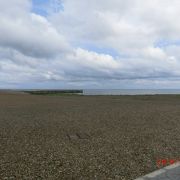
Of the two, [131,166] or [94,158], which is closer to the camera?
[131,166]

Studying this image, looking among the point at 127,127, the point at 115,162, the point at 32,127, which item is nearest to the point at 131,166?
the point at 115,162

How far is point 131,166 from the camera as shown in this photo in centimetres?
740

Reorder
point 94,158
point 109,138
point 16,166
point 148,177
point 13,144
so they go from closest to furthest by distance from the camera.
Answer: point 148,177 < point 16,166 < point 94,158 < point 13,144 < point 109,138

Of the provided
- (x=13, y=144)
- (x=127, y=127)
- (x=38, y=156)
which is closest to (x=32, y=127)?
(x=13, y=144)

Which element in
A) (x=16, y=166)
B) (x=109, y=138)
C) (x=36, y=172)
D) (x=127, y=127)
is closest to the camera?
(x=36, y=172)

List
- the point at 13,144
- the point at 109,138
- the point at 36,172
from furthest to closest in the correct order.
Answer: the point at 109,138 < the point at 13,144 < the point at 36,172

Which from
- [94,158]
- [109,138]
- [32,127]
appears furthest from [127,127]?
[94,158]

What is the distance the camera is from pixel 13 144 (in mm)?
10273

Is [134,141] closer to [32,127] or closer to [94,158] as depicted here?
[94,158]

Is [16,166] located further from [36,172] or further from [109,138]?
[109,138]

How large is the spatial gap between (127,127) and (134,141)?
3601 mm

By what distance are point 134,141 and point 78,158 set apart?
3.25 m

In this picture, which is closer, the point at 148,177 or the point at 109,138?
the point at 148,177

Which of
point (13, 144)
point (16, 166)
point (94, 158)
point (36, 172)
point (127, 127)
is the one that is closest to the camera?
point (36, 172)
